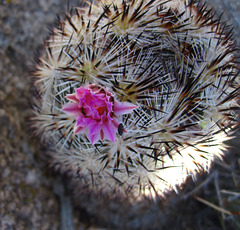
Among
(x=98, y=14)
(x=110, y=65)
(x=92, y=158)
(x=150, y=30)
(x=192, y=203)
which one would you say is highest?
(x=98, y=14)

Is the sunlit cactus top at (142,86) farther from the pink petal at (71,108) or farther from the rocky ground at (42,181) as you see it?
the rocky ground at (42,181)

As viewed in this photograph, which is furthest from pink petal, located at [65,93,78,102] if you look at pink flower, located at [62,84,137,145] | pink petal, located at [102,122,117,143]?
pink petal, located at [102,122,117,143]

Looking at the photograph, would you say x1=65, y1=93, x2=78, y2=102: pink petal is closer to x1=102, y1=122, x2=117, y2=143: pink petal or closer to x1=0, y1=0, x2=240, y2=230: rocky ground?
x1=102, y1=122, x2=117, y2=143: pink petal

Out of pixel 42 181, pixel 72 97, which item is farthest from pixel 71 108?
pixel 42 181

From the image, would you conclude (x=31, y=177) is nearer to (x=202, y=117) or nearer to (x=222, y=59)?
(x=202, y=117)

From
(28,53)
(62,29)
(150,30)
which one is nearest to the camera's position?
(150,30)

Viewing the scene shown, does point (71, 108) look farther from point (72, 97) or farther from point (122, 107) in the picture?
point (122, 107)

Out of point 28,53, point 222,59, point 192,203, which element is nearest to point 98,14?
point 222,59
